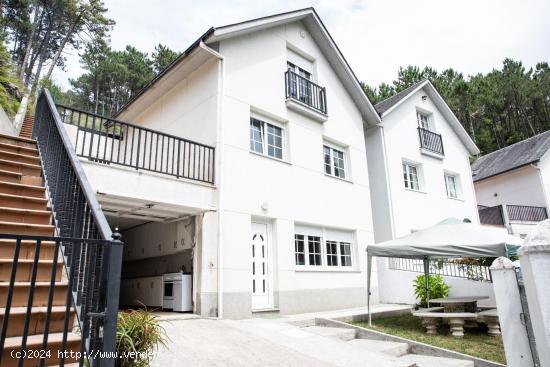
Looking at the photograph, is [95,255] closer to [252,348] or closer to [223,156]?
[252,348]

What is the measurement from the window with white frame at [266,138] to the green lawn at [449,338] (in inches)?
205

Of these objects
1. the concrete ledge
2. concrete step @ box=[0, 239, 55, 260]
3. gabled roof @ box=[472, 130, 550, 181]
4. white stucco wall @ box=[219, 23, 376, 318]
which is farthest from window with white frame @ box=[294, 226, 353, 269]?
gabled roof @ box=[472, 130, 550, 181]

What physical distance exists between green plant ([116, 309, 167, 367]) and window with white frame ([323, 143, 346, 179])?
8.88 m

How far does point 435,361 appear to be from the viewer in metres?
6.04

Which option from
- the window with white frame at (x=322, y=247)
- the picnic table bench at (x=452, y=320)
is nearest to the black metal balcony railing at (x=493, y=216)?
the window with white frame at (x=322, y=247)

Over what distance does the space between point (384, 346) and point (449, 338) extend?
1960 mm

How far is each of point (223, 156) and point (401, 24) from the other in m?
5.68

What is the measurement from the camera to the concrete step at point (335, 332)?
7.31 meters

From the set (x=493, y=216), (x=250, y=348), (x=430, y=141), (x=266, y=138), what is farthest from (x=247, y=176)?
(x=493, y=216)

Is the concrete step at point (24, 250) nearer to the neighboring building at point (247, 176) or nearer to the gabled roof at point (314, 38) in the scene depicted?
the neighboring building at point (247, 176)

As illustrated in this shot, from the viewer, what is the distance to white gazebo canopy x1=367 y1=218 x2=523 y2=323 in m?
7.49

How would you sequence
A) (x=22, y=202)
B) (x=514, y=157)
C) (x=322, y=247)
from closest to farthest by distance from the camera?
(x=22, y=202)
(x=322, y=247)
(x=514, y=157)

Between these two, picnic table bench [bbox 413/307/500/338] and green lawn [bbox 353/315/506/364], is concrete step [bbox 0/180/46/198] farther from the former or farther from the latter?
picnic table bench [bbox 413/307/500/338]

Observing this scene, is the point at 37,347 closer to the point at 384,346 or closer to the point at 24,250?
the point at 24,250
